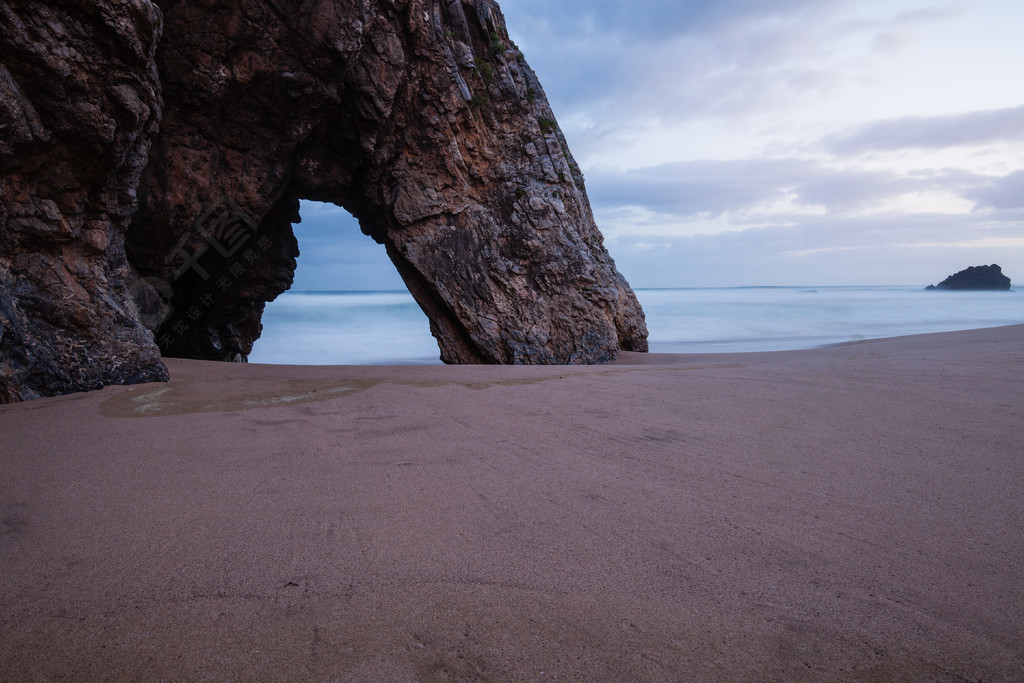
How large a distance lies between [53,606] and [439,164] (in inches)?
334

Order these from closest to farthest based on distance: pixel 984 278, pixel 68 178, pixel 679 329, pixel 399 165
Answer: pixel 68 178
pixel 399 165
pixel 679 329
pixel 984 278

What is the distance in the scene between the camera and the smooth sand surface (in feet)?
4.61

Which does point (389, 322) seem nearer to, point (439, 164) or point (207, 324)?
point (207, 324)

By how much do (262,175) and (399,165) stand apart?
2068 millimetres

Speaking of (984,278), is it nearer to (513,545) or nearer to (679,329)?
(679,329)

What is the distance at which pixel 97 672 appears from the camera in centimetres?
135

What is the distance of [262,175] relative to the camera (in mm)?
8461

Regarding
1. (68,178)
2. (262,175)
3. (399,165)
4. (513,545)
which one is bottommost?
(513,545)

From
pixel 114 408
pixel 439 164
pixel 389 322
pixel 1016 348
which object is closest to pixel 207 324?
pixel 439 164

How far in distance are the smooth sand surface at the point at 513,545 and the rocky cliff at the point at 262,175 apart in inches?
98.6

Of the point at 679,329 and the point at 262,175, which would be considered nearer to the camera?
the point at 262,175

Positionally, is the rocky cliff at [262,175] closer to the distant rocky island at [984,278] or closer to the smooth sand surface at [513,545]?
the smooth sand surface at [513,545]

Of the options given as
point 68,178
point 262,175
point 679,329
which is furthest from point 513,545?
point 679,329

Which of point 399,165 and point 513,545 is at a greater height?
point 399,165
